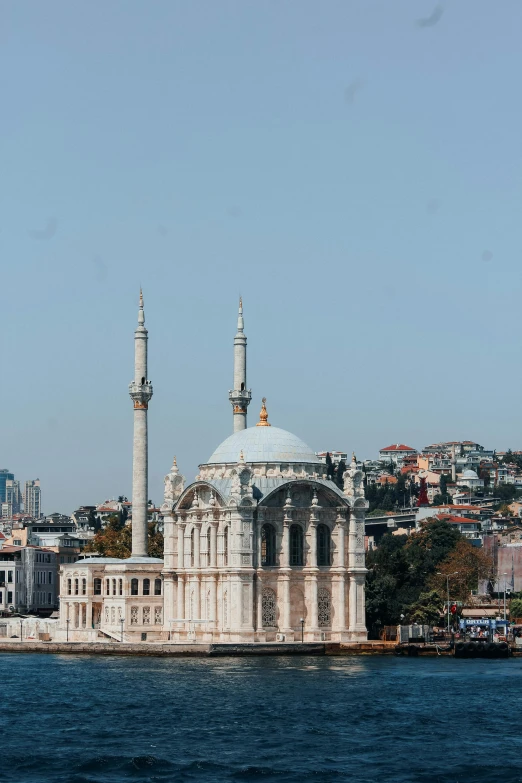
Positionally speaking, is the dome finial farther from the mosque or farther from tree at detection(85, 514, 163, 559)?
tree at detection(85, 514, 163, 559)

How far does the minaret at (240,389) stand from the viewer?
111250 mm

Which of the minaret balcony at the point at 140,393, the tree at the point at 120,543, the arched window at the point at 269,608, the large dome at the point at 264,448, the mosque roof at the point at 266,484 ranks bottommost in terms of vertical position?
the arched window at the point at 269,608

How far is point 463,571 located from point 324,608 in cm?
2405

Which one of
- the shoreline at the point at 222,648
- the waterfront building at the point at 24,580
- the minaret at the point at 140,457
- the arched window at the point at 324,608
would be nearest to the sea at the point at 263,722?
the shoreline at the point at 222,648

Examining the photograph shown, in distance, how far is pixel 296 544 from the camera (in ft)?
325

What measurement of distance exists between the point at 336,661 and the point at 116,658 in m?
12.8

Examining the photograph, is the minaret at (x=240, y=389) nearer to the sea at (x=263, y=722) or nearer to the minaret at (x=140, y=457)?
the minaret at (x=140, y=457)

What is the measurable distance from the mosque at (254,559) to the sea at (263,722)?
28.0 feet

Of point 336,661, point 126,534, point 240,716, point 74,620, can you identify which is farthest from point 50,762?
point 126,534

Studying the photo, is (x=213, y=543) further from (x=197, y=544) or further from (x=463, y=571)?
(x=463, y=571)

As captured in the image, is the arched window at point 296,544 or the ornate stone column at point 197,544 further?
the ornate stone column at point 197,544

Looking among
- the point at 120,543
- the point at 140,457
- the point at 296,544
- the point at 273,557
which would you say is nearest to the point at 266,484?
the point at 296,544

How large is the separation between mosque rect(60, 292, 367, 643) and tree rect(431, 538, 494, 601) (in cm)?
1568

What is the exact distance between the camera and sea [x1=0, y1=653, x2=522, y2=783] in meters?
52.2
